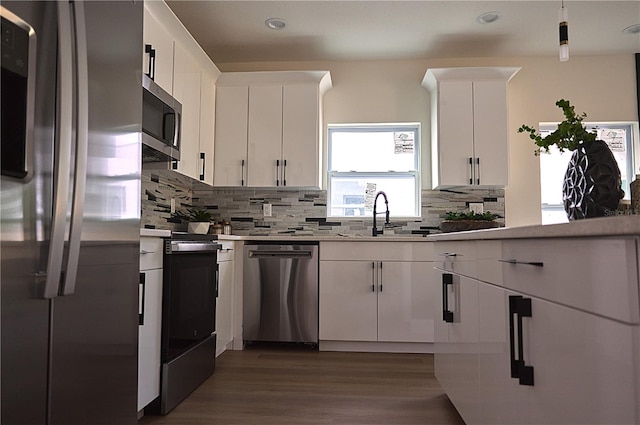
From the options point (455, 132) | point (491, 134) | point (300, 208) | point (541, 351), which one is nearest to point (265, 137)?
point (300, 208)

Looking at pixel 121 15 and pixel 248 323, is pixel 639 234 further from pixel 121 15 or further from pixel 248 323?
pixel 248 323

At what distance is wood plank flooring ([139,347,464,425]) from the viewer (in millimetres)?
2326

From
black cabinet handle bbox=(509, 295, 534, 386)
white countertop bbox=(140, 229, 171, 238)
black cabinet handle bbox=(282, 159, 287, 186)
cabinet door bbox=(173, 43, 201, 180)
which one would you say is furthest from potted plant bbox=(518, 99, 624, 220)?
black cabinet handle bbox=(282, 159, 287, 186)

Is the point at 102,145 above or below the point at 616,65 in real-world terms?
below

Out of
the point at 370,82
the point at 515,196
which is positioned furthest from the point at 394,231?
the point at 370,82

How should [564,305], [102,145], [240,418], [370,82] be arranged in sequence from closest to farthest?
[564,305] → [102,145] → [240,418] → [370,82]

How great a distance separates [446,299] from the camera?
239cm

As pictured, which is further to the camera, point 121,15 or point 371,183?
point 371,183

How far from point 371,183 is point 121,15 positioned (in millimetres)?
3327

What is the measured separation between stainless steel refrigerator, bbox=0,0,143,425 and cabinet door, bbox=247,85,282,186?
2.72 m

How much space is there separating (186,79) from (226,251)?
1.31 metres

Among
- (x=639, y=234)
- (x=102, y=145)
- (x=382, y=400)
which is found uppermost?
(x=102, y=145)

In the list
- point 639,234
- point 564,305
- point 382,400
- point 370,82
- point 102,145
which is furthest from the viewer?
point 370,82

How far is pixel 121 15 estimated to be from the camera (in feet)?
4.73
